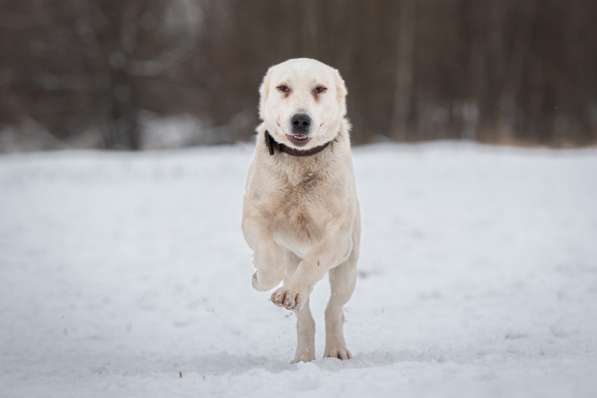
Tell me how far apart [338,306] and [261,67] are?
15.9 m

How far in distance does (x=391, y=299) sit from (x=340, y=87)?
2374 mm

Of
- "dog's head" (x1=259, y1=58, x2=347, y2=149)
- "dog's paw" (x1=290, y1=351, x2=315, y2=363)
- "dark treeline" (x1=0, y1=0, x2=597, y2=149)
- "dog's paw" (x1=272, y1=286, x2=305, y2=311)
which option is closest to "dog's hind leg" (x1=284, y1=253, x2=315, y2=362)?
"dog's paw" (x1=290, y1=351, x2=315, y2=363)

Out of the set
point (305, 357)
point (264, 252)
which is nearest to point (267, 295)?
point (305, 357)

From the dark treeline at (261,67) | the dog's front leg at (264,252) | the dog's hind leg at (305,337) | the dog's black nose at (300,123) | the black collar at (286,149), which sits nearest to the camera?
the dog's black nose at (300,123)

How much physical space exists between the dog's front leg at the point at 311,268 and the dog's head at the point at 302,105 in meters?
0.60

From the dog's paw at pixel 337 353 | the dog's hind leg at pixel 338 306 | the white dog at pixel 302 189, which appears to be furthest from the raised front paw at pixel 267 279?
the dog's paw at pixel 337 353

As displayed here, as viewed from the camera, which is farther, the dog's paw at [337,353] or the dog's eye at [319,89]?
the dog's paw at [337,353]

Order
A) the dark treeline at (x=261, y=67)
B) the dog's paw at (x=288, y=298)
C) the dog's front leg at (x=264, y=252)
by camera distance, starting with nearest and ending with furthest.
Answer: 1. the dog's paw at (x=288, y=298)
2. the dog's front leg at (x=264, y=252)
3. the dark treeline at (x=261, y=67)

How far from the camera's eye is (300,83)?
143 inches

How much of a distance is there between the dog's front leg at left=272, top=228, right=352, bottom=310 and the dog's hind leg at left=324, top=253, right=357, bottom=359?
0.32m

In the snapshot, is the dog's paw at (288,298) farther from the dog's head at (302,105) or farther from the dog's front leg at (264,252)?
the dog's head at (302,105)

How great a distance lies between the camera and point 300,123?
343 centimetres

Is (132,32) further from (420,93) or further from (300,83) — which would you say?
(300,83)

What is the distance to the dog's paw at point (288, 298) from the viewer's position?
10.6 ft
